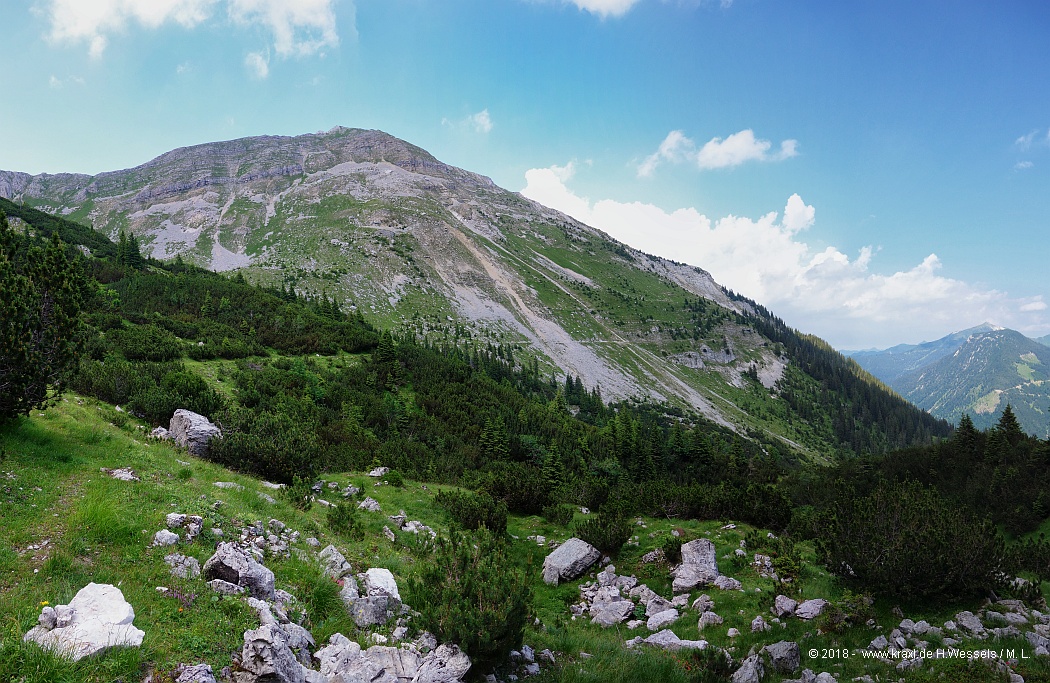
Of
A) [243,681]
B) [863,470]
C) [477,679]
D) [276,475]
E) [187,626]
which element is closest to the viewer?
[243,681]

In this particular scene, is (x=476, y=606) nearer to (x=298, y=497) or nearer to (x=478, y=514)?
(x=298, y=497)

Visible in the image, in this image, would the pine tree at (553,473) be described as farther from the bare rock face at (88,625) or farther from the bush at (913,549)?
the bare rock face at (88,625)

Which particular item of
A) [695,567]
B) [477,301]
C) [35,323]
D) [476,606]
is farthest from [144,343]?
[477,301]

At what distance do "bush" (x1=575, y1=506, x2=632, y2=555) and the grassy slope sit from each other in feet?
1.70

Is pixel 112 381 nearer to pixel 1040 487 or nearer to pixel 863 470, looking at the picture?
pixel 1040 487

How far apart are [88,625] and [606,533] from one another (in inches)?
538

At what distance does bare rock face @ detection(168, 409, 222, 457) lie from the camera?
50.1 feet

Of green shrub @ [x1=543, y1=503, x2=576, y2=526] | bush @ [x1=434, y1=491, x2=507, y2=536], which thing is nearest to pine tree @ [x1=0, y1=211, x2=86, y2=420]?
bush @ [x1=434, y1=491, x2=507, y2=536]

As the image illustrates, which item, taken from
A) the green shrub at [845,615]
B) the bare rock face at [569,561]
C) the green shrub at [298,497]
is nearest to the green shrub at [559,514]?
the bare rock face at [569,561]

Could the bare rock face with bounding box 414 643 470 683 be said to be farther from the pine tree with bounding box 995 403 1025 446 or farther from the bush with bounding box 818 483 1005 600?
the pine tree with bounding box 995 403 1025 446

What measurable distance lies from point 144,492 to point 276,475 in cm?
654

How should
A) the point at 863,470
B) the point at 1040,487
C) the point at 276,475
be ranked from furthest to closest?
the point at 863,470
the point at 1040,487
the point at 276,475

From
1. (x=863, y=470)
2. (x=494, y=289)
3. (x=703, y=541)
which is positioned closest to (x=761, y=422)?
(x=494, y=289)

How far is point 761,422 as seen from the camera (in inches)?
5886
